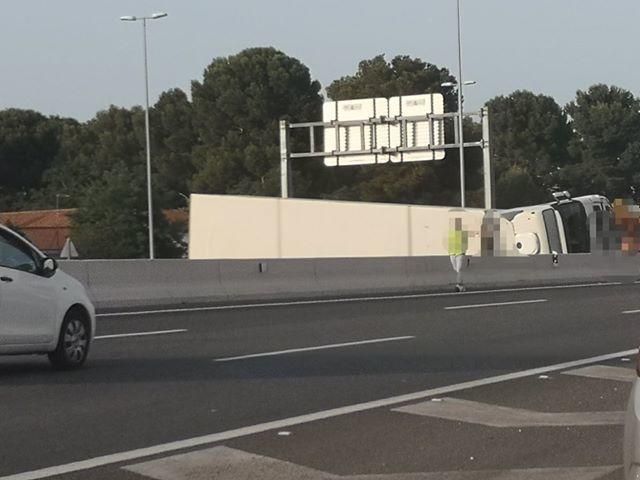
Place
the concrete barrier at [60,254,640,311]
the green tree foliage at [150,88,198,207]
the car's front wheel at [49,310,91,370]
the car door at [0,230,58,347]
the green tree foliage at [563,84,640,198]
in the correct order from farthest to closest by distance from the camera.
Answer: the green tree foliage at [563,84,640,198]
the green tree foliage at [150,88,198,207]
the concrete barrier at [60,254,640,311]
the car's front wheel at [49,310,91,370]
the car door at [0,230,58,347]

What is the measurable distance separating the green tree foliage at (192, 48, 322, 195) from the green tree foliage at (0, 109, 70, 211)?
62.2 ft

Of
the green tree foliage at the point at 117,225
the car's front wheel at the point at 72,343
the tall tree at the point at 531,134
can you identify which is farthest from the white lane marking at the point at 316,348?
the tall tree at the point at 531,134

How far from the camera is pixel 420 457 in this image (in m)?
7.62

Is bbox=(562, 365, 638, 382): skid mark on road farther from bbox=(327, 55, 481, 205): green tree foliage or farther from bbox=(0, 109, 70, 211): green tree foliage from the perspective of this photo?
bbox=(0, 109, 70, 211): green tree foliage

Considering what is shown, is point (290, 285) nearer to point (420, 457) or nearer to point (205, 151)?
point (420, 457)

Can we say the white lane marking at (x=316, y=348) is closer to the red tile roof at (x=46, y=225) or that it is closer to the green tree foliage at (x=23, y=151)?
the red tile roof at (x=46, y=225)

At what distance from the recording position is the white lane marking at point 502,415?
883cm

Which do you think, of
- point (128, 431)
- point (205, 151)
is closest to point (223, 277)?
point (128, 431)

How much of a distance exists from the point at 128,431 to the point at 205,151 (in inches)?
2540

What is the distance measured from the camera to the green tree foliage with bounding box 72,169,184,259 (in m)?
64.1

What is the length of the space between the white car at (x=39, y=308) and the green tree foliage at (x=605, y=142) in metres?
70.2

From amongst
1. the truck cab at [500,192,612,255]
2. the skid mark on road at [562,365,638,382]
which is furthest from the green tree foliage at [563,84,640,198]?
the skid mark on road at [562,365,638,382]

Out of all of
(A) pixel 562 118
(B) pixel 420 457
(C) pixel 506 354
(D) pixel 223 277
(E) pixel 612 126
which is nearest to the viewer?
(B) pixel 420 457

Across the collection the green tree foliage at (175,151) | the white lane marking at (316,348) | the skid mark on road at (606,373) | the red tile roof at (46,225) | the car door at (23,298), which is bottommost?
the skid mark on road at (606,373)
